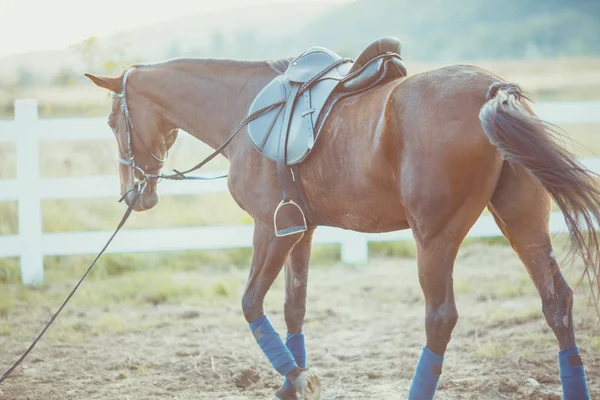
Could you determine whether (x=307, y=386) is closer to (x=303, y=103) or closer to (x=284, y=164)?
(x=284, y=164)

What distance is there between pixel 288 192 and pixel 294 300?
799 mm

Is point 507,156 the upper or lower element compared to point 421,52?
lower

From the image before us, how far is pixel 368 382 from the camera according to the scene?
4172 mm

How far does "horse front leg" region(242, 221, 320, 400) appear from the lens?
3.56 meters

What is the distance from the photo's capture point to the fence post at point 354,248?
7.25 meters

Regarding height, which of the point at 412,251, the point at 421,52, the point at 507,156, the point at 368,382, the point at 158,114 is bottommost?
the point at 368,382

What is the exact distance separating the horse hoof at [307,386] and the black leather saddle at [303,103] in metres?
0.76

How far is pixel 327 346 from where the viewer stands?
4.95 metres

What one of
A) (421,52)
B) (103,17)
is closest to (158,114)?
(103,17)

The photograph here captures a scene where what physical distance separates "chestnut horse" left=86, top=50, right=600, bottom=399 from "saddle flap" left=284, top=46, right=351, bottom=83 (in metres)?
0.20

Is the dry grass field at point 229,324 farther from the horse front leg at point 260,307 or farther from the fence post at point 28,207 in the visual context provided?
the horse front leg at point 260,307

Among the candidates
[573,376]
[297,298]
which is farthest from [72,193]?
[573,376]

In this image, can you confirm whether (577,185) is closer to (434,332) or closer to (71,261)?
(434,332)

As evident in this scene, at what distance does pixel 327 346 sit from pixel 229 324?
1011 millimetres
